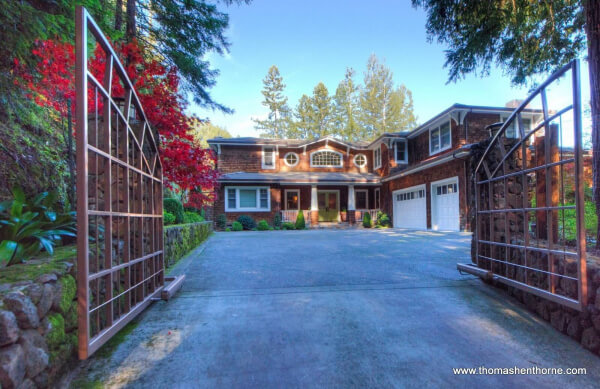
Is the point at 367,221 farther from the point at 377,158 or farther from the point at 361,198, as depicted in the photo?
the point at 377,158

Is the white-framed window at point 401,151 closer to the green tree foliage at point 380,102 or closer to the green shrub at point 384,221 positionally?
the green shrub at point 384,221

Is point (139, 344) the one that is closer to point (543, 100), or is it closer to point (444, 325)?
point (444, 325)

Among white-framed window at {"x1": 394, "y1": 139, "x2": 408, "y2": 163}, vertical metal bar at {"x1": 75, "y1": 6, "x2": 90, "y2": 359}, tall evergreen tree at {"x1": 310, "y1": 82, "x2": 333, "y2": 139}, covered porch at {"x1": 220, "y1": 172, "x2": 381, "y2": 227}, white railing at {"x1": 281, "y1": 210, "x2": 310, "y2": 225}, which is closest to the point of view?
vertical metal bar at {"x1": 75, "y1": 6, "x2": 90, "y2": 359}

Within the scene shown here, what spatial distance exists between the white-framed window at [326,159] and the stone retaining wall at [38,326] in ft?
54.6

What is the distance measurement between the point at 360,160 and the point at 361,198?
8.14 feet

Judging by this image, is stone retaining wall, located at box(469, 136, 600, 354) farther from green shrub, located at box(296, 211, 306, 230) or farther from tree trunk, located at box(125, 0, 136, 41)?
green shrub, located at box(296, 211, 306, 230)

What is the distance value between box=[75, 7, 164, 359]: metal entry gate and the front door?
15.8 m

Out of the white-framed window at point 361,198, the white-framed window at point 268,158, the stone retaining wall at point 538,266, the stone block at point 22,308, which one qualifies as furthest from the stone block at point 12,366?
the white-framed window at point 361,198

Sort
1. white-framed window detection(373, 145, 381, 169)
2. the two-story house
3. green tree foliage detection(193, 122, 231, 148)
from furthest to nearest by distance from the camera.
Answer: green tree foliage detection(193, 122, 231, 148) → white-framed window detection(373, 145, 381, 169) → the two-story house

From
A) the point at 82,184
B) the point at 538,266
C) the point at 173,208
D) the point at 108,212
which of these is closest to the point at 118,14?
the point at 173,208

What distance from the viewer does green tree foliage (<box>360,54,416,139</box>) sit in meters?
29.7

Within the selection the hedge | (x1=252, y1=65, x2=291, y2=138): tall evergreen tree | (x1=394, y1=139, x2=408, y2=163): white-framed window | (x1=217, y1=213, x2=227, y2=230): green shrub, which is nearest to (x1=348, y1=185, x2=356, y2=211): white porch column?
(x1=394, y1=139, x2=408, y2=163): white-framed window

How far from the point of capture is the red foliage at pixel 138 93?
154 inches

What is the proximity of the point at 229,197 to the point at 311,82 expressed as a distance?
20.0 metres
